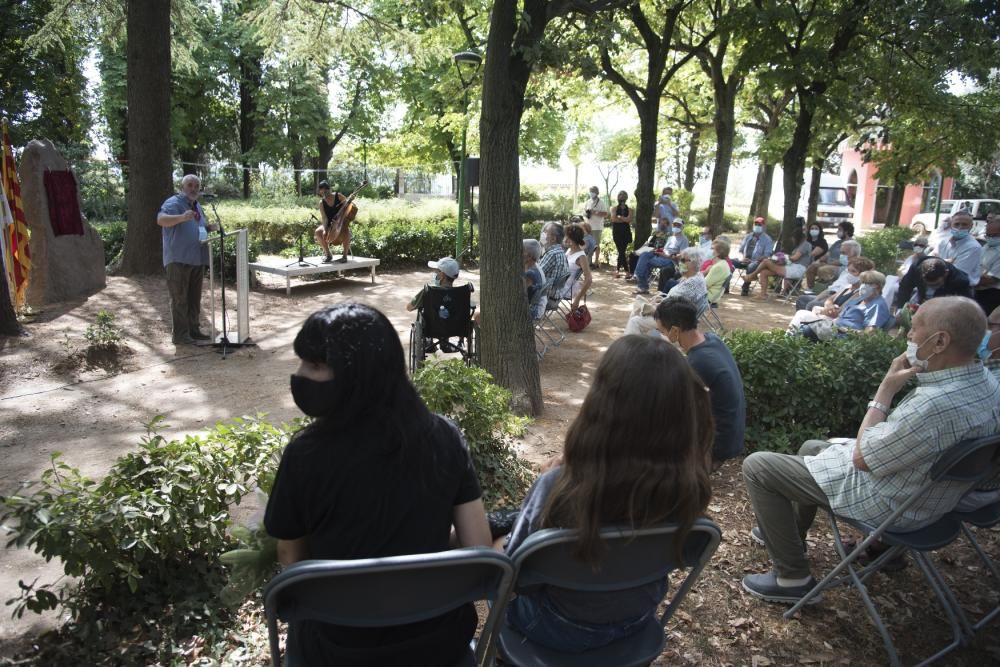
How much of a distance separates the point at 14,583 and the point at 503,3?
473cm

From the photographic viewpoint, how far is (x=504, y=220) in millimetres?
5578

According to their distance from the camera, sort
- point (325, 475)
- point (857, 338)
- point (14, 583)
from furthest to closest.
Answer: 1. point (857, 338)
2. point (14, 583)
3. point (325, 475)

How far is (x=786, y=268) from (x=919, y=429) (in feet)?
34.9

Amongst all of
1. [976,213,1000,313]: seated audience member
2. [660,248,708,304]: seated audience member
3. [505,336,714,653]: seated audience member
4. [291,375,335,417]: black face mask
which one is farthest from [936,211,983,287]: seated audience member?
[291,375,335,417]: black face mask

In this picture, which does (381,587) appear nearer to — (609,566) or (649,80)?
(609,566)

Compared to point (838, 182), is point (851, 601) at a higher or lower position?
lower

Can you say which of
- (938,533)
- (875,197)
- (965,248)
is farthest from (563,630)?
(875,197)

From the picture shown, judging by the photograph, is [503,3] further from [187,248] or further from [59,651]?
[59,651]

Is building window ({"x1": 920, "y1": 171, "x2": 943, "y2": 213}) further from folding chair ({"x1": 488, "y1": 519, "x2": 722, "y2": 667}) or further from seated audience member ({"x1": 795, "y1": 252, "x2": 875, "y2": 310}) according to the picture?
folding chair ({"x1": 488, "y1": 519, "x2": 722, "y2": 667})

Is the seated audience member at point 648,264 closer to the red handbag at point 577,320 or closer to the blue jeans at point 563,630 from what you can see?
the red handbag at point 577,320

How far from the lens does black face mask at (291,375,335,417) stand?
1704mm

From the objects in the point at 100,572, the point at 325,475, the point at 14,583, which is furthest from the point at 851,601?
the point at 14,583

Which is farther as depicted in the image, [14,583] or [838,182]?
[838,182]

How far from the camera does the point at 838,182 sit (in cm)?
A: 3161
